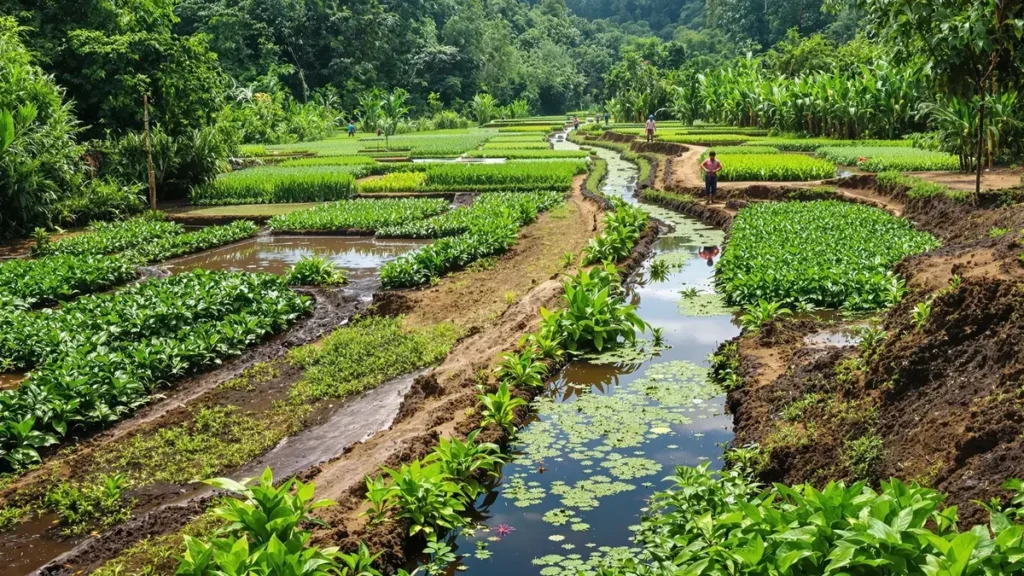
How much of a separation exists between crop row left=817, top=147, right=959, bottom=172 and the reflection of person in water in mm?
7926

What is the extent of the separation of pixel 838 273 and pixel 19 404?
9573 millimetres

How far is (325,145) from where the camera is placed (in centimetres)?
4325

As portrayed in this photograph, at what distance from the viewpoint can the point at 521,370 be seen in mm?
8641

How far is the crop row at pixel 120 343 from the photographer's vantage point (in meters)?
8.07

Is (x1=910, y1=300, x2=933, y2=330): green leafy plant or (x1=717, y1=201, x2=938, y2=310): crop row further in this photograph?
(x1=717, y1=201, x2=938, y2=310): crop row

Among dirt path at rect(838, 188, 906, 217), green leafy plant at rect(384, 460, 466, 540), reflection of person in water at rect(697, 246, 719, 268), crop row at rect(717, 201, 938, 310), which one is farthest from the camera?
dirt path at rect(838, 188, 906, 217)

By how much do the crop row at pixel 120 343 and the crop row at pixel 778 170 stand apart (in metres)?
14.7

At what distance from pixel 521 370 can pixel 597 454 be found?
1.53 meters

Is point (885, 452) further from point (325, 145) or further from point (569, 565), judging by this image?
→ point (325, 145)

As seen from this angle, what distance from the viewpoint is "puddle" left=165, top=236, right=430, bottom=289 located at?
1656cm

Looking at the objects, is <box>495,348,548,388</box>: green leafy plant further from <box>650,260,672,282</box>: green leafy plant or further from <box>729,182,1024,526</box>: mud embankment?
<box>650,260,672,282</box>: green leafy plant

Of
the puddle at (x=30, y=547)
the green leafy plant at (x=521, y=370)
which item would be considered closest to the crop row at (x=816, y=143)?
the green leafy plant at (x=521, y=370)

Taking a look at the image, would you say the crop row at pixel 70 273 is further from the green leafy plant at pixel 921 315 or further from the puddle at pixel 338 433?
the green leafy plant at pixel 921 315

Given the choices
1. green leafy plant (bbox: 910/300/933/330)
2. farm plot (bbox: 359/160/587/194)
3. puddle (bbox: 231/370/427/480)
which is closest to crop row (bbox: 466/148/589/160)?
farm plot (bbox: 359/160/587/194)
